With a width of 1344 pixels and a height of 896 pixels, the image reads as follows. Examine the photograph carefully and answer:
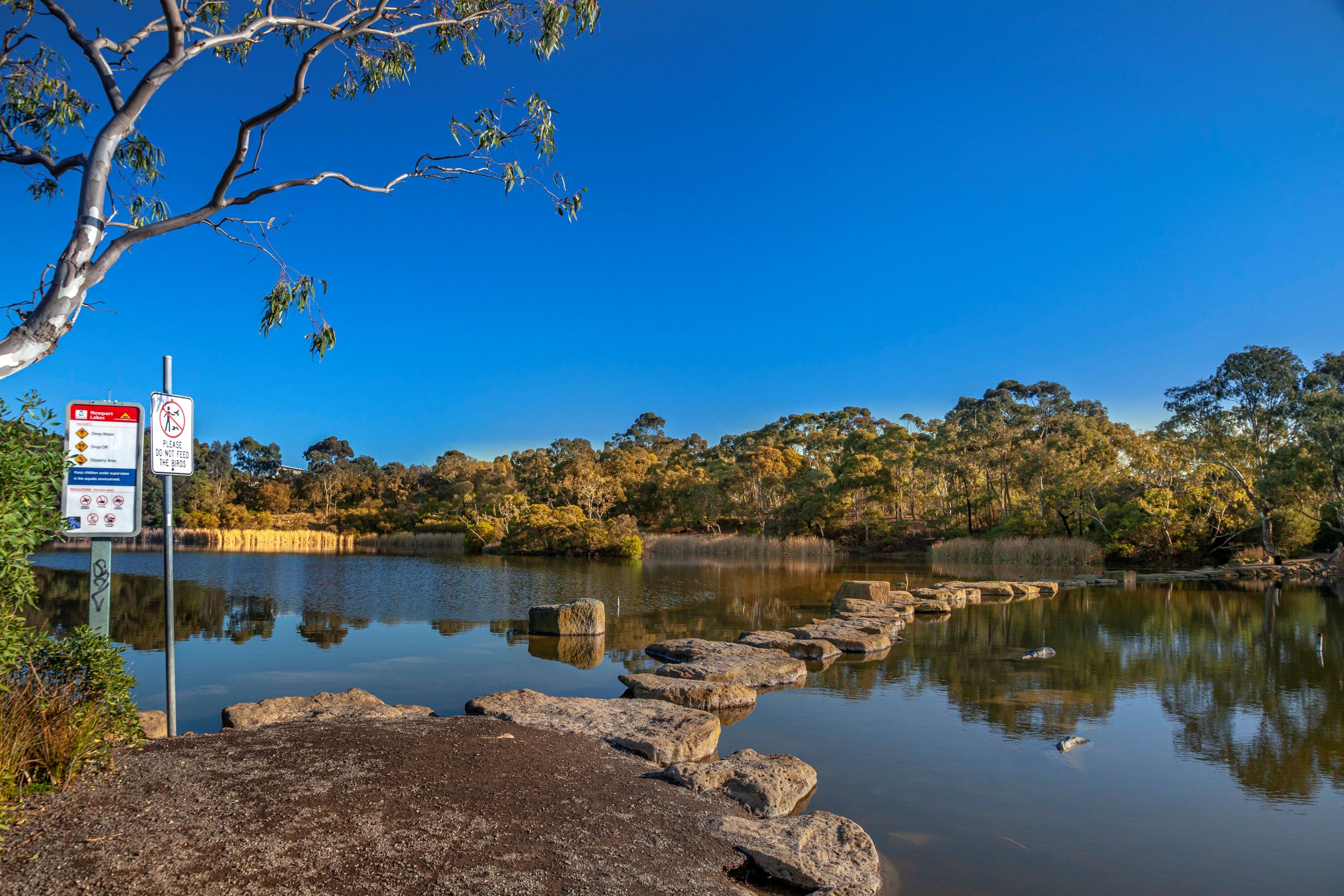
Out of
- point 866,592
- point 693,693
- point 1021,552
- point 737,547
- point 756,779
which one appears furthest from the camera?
point 737,547

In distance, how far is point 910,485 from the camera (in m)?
41.8

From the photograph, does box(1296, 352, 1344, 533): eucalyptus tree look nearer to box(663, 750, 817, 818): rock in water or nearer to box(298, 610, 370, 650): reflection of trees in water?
box(663, 750, 817, 818): rock in water

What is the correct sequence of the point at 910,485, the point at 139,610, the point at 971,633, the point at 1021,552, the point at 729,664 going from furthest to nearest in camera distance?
the point at 910,485
the point at 1021,552
the point at 139,610
the point at 971,633
the point at 729,664

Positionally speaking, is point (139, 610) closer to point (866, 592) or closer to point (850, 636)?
point (850, 636)

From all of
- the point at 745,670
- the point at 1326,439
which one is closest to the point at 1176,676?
the point at 745,670

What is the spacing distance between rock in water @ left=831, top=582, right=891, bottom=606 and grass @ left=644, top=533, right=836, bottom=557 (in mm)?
18803

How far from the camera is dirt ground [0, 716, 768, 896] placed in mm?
3279

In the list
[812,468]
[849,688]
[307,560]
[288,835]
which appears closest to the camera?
[288,835]

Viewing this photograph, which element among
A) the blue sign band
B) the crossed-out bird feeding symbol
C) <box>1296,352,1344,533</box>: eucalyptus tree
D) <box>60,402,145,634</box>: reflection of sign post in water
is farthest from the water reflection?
<box>1296,352,1344,533</box>: eucalyptus tree

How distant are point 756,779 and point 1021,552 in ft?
101

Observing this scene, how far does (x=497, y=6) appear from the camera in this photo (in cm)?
701

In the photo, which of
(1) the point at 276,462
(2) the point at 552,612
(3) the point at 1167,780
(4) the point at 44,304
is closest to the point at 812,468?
(2) the point at 552,612

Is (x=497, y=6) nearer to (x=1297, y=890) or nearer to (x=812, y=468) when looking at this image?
(x=1297, y=890)

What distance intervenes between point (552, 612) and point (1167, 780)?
9.38 metres
